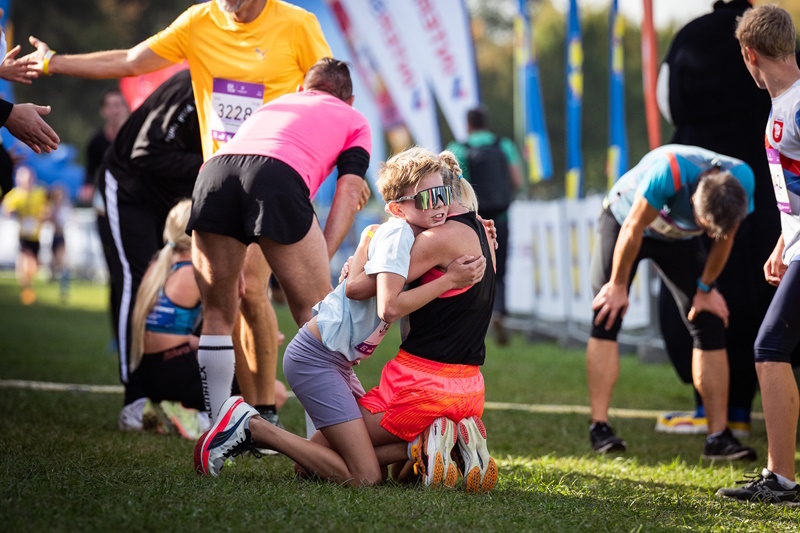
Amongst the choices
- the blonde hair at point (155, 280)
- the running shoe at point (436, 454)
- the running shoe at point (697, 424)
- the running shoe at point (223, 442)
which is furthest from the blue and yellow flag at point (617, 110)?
the running shoe at point (223, 442)

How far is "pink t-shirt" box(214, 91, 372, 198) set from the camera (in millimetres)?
4082

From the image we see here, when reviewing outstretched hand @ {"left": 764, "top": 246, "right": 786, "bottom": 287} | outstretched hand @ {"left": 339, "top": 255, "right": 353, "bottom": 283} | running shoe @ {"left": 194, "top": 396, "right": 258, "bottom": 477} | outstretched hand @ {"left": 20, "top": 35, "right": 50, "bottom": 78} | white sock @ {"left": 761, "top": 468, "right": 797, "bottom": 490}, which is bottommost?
white sock @ {"left": 761, "top": 468, "right": 797, "bottom": 490}

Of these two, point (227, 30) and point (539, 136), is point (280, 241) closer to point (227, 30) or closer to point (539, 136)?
point (227, 30)

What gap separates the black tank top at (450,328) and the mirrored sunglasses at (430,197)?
0.11m

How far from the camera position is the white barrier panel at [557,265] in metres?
10.4

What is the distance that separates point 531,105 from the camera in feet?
45.5

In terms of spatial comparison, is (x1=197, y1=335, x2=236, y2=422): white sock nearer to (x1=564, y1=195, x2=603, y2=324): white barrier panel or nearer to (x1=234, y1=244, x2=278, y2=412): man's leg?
(x1=234, y1=244, x2=278, y2=412): man's leg

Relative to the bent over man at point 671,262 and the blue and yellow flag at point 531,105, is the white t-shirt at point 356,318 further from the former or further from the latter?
the blue and yellow flag at point 531,105

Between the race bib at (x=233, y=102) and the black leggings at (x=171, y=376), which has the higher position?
the race bib at (x=233, y=102)

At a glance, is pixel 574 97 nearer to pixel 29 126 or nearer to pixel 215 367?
pixel 215 367

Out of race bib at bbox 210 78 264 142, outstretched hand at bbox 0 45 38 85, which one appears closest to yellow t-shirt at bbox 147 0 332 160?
race bib at bbox 210 78 264 142

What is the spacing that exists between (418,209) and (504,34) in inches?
2474

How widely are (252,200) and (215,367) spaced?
0.81 meters

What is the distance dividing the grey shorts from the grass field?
0.27 metres
